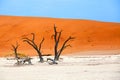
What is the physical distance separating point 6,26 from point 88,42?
16.8m

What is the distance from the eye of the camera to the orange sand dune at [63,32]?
151 feet

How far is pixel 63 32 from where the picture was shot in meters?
52.9

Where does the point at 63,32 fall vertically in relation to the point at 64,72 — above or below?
above

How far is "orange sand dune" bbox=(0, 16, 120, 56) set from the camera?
46.0m

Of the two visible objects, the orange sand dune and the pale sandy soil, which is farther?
the orange sand dune

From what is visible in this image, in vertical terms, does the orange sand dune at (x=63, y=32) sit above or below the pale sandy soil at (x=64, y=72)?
above

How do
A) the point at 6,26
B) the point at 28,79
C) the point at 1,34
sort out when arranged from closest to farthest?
the point at 28,79, the point at 1,34, the point at 6,26

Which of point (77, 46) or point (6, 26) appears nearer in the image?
point (77, 46)

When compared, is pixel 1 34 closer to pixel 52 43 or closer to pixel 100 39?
pixel 52 43

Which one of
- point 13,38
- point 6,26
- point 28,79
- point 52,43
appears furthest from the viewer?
point 6,26

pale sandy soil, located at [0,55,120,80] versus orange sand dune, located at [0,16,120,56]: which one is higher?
orange sand dune, located at [0,16,120,56]

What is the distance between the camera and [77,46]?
4422cm

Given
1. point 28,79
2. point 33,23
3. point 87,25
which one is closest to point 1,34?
point 33,23

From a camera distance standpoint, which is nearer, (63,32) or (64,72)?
(64,72)
